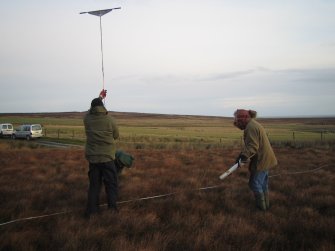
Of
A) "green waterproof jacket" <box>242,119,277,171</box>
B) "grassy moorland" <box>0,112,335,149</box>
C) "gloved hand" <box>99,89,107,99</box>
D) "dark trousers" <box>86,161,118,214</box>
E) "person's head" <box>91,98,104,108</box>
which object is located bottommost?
"grassy moorland" <box>0,112,335,149</box>

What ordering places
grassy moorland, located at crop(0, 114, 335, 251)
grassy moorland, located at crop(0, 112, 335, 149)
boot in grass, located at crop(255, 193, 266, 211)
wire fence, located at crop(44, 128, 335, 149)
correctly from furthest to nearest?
grassy moorland, located at crop(0, 112, 335, 149), wire fence, located at crop(44, 128, 335, 149), boot in grass, located at crop(255, 193, 266, 211), grassy moorland, located at crop(0, 114, 335, 251)

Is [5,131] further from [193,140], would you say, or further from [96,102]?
[96,102]

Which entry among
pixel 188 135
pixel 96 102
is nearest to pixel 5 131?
pixel 188 135

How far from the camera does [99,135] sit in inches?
282

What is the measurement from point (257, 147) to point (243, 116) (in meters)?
0.67

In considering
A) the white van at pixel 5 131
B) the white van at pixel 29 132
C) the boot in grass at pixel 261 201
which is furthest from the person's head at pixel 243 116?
the white van at pixel 5 131

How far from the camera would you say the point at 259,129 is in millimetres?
7590

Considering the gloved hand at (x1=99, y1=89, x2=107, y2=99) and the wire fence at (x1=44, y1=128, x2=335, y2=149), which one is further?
the wire fence at (x1=44, y1=128, x2=335, y2=149)

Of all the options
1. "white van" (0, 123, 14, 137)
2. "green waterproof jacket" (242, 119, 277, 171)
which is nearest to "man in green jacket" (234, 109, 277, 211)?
"green waterproof jacket" (242, 119, 277, 171)

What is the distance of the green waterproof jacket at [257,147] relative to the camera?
746 cm

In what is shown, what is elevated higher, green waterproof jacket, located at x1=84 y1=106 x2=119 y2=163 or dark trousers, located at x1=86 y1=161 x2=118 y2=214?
green waterproof jacket, located at x1=84 y1=106 x2=119 y2=163

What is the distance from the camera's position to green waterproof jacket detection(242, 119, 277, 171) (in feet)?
24.5

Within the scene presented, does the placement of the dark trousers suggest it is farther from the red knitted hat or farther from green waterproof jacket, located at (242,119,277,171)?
the red knitted hat

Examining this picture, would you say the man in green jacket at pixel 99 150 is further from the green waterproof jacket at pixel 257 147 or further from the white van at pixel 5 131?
the white van at pixel 5 131
